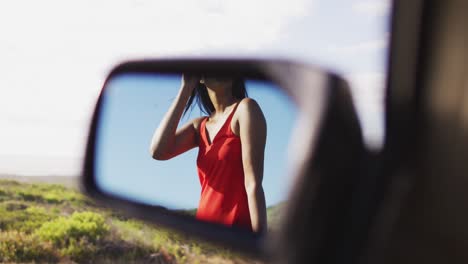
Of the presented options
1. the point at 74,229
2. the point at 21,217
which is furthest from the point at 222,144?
the point at 21,217

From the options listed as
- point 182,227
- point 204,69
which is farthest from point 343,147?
point 182,227

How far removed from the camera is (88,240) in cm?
970

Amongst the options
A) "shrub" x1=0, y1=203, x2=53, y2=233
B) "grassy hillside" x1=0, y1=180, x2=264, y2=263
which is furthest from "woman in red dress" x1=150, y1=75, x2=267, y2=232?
"shrub" x1=0, y1=203, x2=53, y2=233

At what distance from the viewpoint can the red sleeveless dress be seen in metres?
1.81

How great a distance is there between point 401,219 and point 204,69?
1.79 ft

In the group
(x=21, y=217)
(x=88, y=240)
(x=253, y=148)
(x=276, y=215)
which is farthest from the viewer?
(x=21, y=217)

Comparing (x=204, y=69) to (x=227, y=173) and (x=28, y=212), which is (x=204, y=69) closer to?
(x=227, y=173)

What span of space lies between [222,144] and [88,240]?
26.9 feet

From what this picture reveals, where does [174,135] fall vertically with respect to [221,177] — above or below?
above

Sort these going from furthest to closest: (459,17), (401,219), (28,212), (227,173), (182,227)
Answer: (28,212)
(227,173)
(182,227)
(459,17)
(401,219)

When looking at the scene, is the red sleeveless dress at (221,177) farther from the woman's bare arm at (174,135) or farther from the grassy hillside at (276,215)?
the grassy hillside at (276,215)

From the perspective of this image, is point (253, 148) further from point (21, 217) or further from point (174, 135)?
point (21, 217)

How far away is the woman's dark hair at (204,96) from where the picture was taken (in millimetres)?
1710

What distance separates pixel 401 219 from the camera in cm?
112
